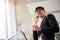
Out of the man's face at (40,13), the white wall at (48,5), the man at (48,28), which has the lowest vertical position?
the man at (48,28)

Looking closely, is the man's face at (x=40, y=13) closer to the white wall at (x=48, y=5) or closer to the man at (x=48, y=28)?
the man at (x=48, y=28)

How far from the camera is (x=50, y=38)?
168 centimetres

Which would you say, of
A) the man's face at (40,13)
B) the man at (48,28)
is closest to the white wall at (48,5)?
the man's face at (40,13)

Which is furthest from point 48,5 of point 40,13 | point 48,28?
point 48,28

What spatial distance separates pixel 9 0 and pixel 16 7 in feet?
0.71

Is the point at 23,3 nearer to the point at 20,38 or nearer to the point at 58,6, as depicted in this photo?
the point at 58,6

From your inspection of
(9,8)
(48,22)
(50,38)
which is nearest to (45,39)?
(50,38)

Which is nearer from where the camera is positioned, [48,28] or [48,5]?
[48,28]

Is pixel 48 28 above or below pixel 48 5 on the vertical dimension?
below

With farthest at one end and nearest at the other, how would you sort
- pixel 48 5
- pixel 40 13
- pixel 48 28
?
pixel 48 5
pixel 40 13
pixel 48 28

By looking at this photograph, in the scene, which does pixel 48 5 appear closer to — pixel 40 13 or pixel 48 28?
pixel 40 13

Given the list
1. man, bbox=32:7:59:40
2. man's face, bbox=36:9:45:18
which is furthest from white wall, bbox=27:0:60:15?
man, bbox=32:7:59:40

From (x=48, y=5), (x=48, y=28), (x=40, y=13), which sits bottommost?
(x=48, y=28)

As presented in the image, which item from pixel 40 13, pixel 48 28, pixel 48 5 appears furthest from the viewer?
pixel 48 5
